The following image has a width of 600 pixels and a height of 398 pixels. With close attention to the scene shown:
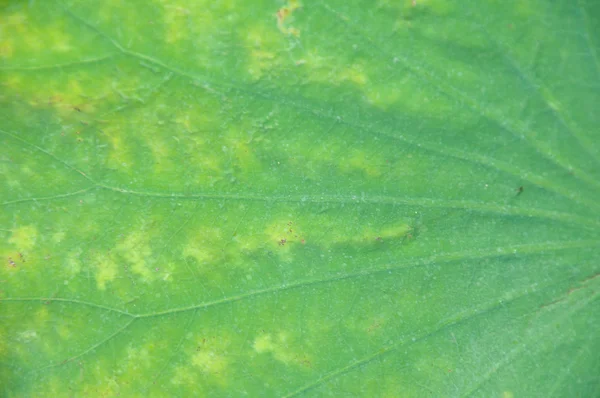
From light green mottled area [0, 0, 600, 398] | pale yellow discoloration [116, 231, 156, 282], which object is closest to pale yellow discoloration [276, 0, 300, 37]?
light green mottled area [0, 0, 600, 398]

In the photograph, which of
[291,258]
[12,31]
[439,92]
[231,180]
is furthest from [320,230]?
[12,31]

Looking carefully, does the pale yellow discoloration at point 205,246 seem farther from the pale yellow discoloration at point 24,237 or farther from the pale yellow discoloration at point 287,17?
the pale yellow discoloration at point 287,17

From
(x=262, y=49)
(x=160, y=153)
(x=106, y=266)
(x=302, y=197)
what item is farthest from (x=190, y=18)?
(x=106, y=266)

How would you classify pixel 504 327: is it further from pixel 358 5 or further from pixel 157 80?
pixel 157 80

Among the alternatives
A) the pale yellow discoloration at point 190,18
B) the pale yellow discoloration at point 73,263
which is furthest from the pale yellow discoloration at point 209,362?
the pale yellow discoloration at point 190,18

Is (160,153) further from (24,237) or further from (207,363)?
(207,363)
